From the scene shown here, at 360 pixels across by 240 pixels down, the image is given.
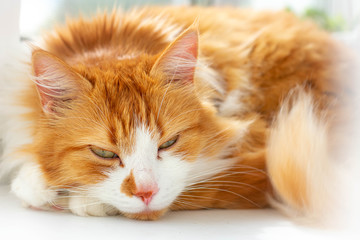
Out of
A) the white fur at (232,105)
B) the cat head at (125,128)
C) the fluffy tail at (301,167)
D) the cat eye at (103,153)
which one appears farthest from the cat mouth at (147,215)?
the white fur at (232,105)

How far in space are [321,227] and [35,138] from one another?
0.88 metres

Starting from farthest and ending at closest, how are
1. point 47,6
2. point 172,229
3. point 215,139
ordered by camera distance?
1. point 47,6
2. point 215,139
3. point 172,229

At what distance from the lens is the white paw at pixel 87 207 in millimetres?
1233

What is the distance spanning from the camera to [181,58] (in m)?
1.26

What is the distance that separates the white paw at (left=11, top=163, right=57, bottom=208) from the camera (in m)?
1.26

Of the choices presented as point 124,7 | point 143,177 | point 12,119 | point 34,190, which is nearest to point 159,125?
point 143,177

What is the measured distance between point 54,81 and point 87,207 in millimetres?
377

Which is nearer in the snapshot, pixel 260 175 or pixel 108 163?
pixel 108 163

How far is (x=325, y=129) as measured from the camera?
1417 millimetres

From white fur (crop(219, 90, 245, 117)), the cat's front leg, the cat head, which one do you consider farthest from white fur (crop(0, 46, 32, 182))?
Result: white fur (crop(219, 90, 245, 117))

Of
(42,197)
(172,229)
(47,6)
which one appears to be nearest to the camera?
(172,229)

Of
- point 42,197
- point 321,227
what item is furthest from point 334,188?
point 42,197

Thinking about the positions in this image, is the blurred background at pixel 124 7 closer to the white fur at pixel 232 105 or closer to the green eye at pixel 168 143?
the white fur at pixel 232 105

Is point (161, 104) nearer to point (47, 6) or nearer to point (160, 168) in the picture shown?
point (160, 168)
